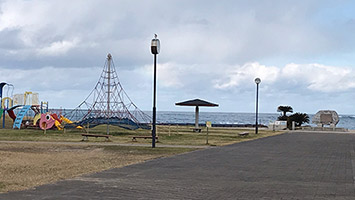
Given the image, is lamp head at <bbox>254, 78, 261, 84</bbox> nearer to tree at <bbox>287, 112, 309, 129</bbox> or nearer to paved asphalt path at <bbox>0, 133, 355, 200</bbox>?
tree at <bbox>287, 112, 309, 129</bbox>

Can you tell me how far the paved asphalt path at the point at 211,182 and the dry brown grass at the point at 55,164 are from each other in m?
0.66

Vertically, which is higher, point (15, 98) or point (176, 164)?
point (15, 98)

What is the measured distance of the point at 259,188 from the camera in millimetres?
10203

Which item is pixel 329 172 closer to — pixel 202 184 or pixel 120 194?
pixel 202 184

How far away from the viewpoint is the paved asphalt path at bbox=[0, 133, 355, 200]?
9.23m

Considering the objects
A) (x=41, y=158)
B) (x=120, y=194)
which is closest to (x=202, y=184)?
(x=120, y=194)

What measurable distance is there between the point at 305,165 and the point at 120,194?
771cm

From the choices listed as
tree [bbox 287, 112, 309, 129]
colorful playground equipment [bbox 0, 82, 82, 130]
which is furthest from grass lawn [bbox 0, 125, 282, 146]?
tree [bbox 287, 112, 309, 129]

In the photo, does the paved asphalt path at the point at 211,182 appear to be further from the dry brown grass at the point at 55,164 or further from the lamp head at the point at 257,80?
the lamp head at the point at 257,80

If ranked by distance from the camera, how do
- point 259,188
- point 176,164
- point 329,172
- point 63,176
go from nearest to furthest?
point 259,188 < point 63,176 < point 329,172 < point 176,164

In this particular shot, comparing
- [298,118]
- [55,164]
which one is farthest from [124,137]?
[298,118]

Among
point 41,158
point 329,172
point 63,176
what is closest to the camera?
point 63,176

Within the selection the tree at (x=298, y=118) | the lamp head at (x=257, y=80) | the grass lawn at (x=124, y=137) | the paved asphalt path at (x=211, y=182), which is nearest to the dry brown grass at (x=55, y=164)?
the paved asphalt path at (x=211, y=182)

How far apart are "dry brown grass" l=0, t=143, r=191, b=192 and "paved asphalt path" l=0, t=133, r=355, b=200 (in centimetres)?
66
